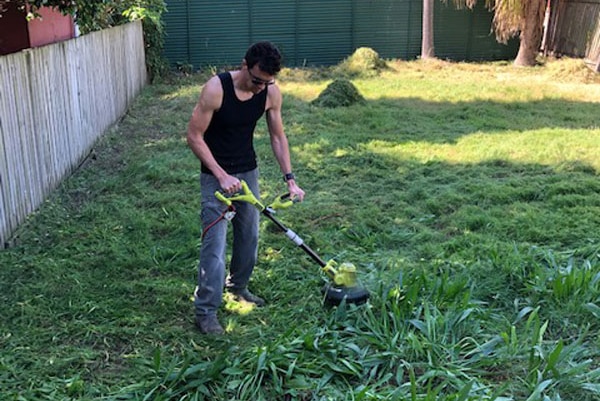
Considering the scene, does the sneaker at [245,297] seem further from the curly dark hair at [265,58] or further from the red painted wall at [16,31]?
the red painted wall at [16,31]

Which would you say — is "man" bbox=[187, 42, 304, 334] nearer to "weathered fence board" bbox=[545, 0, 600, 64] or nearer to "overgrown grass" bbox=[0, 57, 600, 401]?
"overgrown grass" bbox=[0, 57, 600, 401]

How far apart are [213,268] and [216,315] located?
1.23 feet

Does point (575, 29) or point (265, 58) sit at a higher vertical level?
point (265, 58)

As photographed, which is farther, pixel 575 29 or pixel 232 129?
pixel 575 29

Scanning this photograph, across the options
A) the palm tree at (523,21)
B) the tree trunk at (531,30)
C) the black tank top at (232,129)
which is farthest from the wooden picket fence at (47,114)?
the tree trunk at (531,30)

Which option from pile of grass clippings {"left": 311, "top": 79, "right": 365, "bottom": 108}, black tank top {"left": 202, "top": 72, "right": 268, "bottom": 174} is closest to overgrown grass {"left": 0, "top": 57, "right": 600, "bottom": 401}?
black tank top {"left": 202, "top": 72, "right": 268, "bottom": 174}

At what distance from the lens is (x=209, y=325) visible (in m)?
3.52

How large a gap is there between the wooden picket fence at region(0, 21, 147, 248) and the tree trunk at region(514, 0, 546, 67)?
10.7m

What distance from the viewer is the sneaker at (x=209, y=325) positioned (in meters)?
3.51

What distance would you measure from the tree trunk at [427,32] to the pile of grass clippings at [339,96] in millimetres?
6676

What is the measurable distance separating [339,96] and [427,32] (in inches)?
278

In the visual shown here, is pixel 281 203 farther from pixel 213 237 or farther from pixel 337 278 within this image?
pixel 337 278

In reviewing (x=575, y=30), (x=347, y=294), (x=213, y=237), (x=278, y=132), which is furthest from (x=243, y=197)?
(x=575, y=30)

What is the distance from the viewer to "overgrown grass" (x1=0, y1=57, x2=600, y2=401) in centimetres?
303
